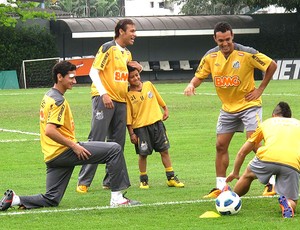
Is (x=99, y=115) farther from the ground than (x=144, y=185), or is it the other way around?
(x=99, y=115)

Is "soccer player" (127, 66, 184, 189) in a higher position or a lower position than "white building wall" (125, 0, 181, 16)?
higher

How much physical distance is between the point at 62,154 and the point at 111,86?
208 cm

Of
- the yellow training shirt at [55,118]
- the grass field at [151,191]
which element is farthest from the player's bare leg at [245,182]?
the yellow training shirt at [55,118]

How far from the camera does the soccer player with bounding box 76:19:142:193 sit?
1314 centimetres

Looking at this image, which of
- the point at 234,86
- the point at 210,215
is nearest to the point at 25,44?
the point at 234,86

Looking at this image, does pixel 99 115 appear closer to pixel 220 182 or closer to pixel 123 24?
pixel 123 24

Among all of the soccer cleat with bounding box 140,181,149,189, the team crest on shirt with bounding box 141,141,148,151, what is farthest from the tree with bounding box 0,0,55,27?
the soccer cleat with bounding box 140,181,149,189

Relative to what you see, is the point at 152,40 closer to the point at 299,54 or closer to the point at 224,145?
the point at 299,54

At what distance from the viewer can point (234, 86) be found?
12.8 metres

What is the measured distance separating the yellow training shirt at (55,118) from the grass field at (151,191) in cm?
73

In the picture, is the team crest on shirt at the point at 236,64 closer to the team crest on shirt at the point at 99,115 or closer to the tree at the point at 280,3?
the team crest on shirt at the point at 99,115

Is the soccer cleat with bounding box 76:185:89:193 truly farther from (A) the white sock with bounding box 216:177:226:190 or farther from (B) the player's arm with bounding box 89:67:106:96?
(A) the white sock with bounding box 216:177:226:190

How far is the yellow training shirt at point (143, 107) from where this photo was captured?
45.6ft

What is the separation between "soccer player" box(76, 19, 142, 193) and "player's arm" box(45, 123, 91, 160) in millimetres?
1744
